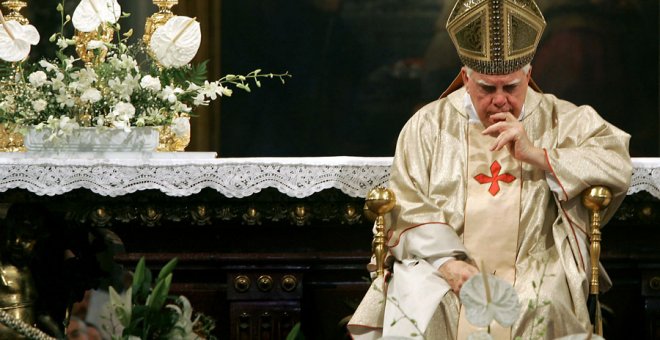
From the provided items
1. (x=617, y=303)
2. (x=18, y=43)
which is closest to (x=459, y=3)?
(x=617, y=303)

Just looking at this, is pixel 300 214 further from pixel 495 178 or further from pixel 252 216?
pixel 495 178

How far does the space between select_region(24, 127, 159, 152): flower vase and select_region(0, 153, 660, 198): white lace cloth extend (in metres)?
0.26

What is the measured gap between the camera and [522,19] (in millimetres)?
4328

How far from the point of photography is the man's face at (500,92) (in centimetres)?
423

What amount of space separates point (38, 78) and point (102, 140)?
13.0 inches

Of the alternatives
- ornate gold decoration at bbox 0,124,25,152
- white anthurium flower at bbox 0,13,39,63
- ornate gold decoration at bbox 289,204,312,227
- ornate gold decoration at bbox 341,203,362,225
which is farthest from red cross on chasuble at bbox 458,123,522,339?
ornate gold decoration at bbox 0,124,25,152

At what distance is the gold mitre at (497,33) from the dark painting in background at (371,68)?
A: 15.7 feet

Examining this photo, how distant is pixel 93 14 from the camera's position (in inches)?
206

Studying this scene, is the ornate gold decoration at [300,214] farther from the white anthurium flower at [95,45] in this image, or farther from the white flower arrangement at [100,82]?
the white anthurium flower at [95,45]

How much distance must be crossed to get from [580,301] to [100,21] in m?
2.32

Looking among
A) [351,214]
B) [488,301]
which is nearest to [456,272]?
[351,214]

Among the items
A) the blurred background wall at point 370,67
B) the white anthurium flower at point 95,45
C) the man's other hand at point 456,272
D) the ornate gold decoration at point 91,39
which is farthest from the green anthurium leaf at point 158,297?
the blurred background wall at point 370,67

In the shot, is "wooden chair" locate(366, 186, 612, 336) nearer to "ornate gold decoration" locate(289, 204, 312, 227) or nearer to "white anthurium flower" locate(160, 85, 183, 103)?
"ornate gold decoration" locate(289, 204, 312, 227)

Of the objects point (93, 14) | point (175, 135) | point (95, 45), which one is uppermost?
point (93, 14)
